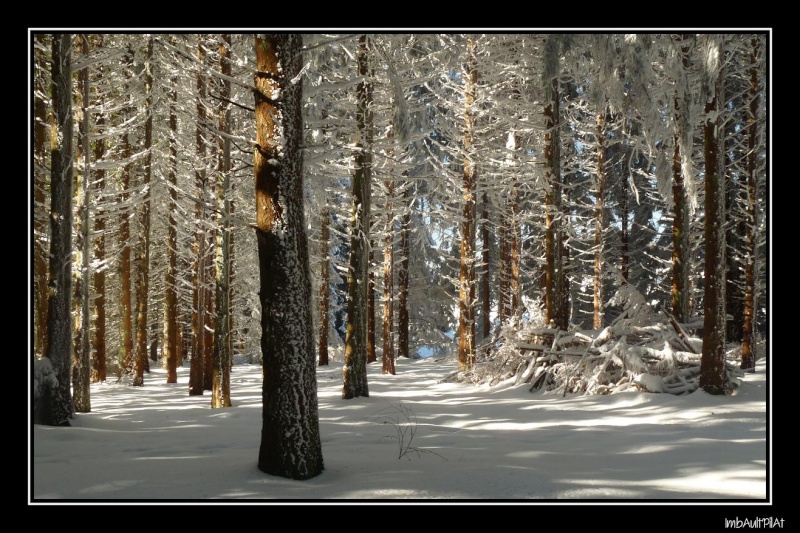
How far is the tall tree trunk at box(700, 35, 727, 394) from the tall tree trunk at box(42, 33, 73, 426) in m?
9.81

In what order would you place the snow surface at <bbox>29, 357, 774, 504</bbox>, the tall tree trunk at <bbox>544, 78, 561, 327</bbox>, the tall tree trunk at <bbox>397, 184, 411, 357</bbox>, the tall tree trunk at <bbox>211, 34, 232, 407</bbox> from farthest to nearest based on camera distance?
the tall tree trunk at <bbox>397, 184, 411, 357</bbox> → the tall tree trunk at <bbox>544, 78, 561, 327</bbox> → the tall tree trunk at <bbox>211, 34, 232, 407</bbox> → the snow surface at <bbox>29, 357, 774, 504</bbox>

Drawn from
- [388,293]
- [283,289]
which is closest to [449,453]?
[283,289]

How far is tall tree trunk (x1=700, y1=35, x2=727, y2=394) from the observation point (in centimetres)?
941

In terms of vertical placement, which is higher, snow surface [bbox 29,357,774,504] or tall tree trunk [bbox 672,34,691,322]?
tall tree trunk [bbox 672,34,691,322]

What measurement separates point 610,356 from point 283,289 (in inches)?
315

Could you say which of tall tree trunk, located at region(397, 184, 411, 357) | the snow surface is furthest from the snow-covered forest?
tall tree trunk, located at region(397, 184, 411, 357)

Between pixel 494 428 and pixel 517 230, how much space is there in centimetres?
1347

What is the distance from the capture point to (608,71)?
11.1m

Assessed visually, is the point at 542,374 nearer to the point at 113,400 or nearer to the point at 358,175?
the point at 358,175

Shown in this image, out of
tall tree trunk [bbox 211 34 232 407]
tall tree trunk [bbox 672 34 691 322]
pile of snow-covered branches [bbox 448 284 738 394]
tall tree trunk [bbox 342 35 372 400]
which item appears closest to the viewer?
pile of snow-covered branches [bbox 448 284 738 394]

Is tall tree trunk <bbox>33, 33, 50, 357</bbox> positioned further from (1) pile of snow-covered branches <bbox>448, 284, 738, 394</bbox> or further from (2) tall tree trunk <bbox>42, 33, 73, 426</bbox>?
(1) pile of snow-covered branches <bbox>448, 284, 738, 394</bbox>

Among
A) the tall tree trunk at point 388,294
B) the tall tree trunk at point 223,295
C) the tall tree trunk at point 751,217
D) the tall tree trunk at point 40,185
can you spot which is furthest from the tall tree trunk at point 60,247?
the tall tree trunk at point 751,217
